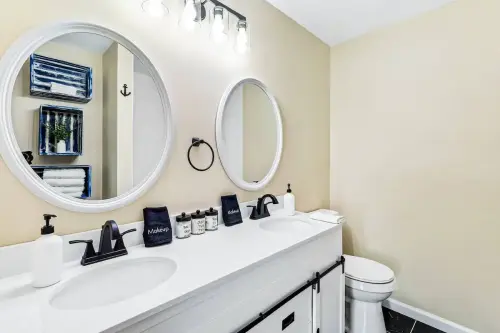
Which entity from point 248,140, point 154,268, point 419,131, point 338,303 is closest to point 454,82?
point 419,131

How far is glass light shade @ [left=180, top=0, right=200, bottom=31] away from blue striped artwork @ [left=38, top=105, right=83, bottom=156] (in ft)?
2.16

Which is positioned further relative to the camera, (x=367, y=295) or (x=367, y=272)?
(x=367, y=272)

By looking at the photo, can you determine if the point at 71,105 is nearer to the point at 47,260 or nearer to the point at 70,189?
the point at 70,189

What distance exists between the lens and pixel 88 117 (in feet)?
3.29

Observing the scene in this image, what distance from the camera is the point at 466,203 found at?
5.38 feet

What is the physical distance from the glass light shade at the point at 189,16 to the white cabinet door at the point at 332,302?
1506 mm

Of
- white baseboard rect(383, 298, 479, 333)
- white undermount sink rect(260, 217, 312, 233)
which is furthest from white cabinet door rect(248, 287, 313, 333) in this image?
white baseboard rect(383, 298, 479, 333)

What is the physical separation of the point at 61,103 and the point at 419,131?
219 cm

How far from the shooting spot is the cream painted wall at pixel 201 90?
864 mm

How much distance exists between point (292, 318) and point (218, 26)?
1.55 m

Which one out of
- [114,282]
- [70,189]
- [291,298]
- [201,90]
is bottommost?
[291,298]

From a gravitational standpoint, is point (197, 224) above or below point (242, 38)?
below

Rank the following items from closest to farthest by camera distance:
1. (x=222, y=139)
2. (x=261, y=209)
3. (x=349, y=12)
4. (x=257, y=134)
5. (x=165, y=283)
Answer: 1. (x=165, y=283)
2. (x=222, y=139)
3. (x=261, y=209)
4. (x=257, y=134)
5. (x=349, y=12)

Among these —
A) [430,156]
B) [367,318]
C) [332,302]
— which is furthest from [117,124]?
[430,156]
